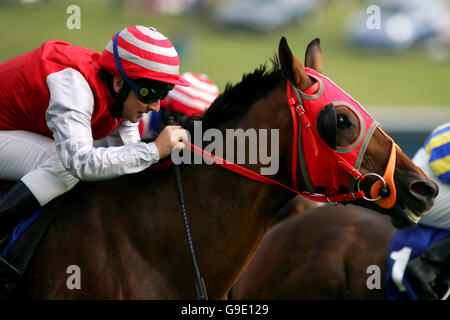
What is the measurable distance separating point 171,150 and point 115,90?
16.3 inches

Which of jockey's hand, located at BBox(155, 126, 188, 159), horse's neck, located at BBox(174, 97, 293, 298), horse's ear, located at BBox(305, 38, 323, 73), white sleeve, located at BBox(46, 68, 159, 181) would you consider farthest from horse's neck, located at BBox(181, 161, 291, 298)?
horse's ear, located at BBox(305, 38, 323, 73)

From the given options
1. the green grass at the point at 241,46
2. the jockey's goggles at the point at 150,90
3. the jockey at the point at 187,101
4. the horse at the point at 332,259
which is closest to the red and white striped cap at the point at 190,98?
the jockey at the point at 187,101

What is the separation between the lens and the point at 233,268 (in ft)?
9.04

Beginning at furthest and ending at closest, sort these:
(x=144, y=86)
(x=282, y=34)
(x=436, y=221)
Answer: (x=282, y=34) < (x=436, y=221) < (x=144, y=86)

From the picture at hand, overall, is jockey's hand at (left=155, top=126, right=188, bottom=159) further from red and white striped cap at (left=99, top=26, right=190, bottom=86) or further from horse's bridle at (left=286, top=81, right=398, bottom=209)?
horse's bridle at (left=286, top=81, right=398, bottom=209)

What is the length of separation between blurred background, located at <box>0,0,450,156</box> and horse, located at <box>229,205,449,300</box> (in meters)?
13.9

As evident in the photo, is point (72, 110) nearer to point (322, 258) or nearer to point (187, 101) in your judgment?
point (322, 258)

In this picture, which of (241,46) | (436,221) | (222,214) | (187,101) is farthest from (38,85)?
(241,46)

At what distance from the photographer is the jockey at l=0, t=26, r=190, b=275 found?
8.23ft

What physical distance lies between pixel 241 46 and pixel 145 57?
20.2 meters

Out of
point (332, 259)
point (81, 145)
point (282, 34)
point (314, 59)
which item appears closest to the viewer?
point (81, 145)

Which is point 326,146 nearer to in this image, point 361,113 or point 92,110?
point 361,113

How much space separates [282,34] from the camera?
22641 mm
